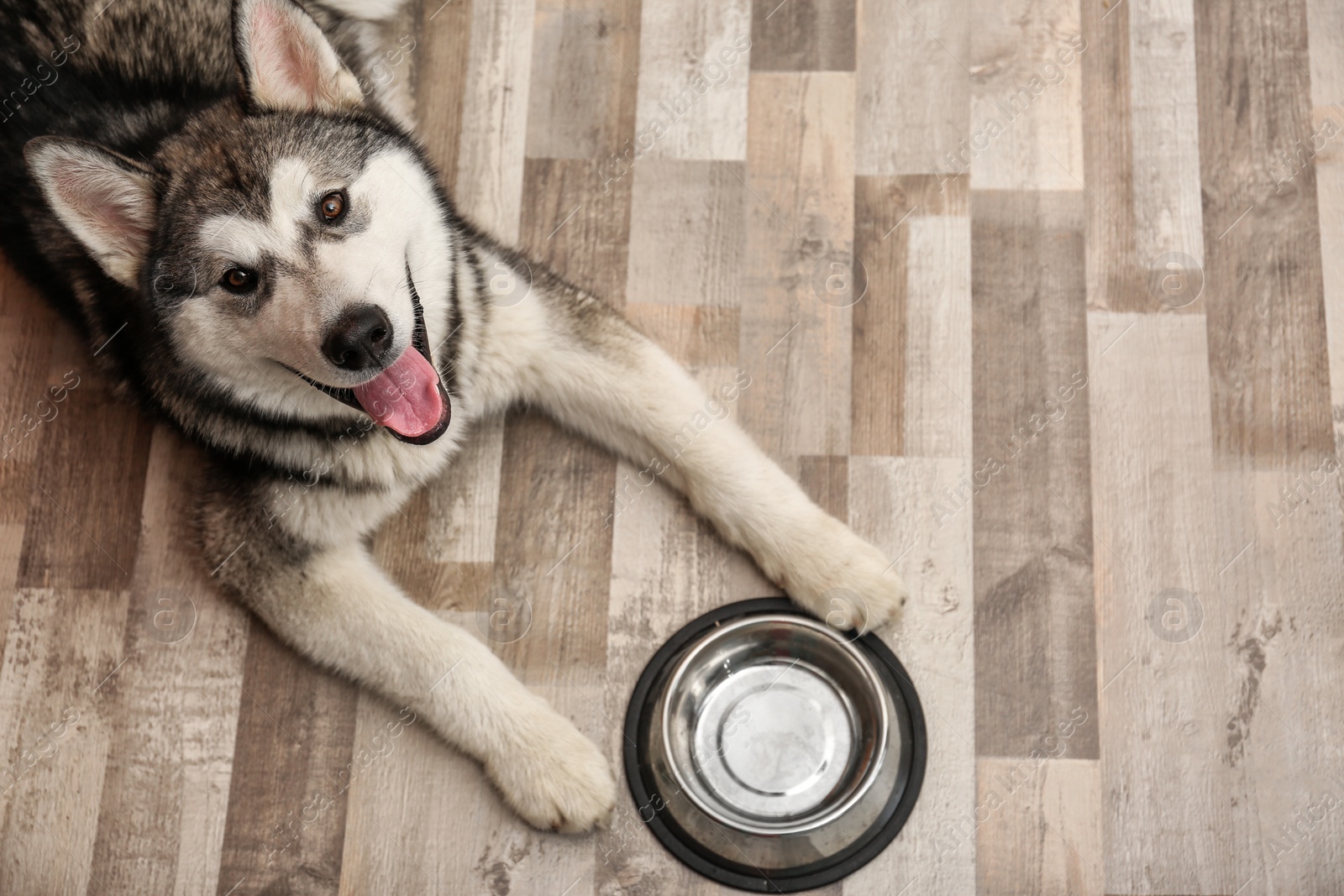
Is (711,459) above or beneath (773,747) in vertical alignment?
above

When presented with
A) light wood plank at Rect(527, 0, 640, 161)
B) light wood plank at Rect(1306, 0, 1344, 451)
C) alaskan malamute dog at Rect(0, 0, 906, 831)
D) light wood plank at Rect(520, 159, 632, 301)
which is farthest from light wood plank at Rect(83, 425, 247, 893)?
light wood plank at Rect(1306, 0, 1344, 451)

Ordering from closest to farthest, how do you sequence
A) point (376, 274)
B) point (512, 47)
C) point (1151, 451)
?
point (376, 274) < point (1151, 451) < point (512, 47)

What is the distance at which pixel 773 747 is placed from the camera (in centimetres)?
242

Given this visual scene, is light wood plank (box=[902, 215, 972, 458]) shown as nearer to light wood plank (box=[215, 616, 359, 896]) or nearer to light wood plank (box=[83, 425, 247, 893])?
light wood plank (box=[215, 616, 359, 896])

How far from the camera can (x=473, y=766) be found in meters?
2.38

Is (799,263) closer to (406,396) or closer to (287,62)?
(406,396)

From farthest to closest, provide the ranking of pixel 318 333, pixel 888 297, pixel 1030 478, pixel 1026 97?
pixel 1026 97
pixel 888 297
pixel 1030 478
pixel 318 333

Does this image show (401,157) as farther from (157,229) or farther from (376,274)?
(157,229)

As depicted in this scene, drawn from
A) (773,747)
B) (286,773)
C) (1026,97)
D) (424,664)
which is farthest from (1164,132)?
(286,773)

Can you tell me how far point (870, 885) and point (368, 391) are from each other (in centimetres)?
152

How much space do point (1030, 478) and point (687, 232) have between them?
1.07 m

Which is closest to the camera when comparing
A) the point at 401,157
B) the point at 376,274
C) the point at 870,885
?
the point at 376,274

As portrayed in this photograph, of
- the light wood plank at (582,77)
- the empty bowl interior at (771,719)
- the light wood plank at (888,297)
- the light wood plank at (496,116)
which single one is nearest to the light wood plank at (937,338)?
the light wood plank at (888,297)

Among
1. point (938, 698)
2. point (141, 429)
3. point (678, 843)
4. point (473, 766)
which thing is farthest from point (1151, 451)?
point (141, 429)
